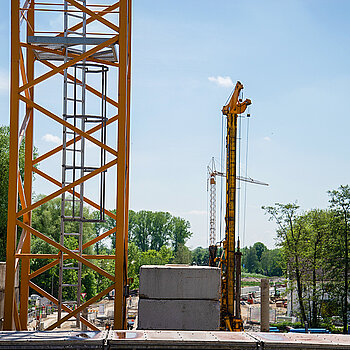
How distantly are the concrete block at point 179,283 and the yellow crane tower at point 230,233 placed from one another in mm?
18741

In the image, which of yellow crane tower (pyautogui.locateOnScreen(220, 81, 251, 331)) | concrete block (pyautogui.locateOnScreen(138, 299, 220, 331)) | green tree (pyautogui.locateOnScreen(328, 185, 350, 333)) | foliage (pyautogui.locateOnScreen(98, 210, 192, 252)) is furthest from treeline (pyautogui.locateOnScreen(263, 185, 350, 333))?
foliage (pyautogui.locateOnScreen(98, 210, 192, 252))

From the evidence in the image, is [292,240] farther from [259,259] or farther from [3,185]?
[259,259]

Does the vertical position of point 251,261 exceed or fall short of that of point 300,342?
it falls short

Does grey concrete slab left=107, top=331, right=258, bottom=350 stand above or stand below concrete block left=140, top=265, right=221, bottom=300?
below

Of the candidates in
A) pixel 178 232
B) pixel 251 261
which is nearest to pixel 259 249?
pixel 251 261

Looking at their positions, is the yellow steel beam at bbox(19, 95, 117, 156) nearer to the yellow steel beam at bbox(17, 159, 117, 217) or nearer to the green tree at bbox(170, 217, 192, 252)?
the yellow steel beam at bbox(17, 159, 117, 217)

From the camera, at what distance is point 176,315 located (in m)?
10.1

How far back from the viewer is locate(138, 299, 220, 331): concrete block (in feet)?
33.1

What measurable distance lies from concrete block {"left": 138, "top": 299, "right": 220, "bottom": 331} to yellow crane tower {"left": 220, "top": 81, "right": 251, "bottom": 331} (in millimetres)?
18749

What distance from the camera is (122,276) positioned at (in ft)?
33.5

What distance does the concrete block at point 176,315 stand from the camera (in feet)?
33.1

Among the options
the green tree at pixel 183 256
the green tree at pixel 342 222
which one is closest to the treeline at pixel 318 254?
the green tree at pixel 342 222

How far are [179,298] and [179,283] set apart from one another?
298 millimetres

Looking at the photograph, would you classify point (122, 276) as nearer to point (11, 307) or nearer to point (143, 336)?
point (11, 307)
